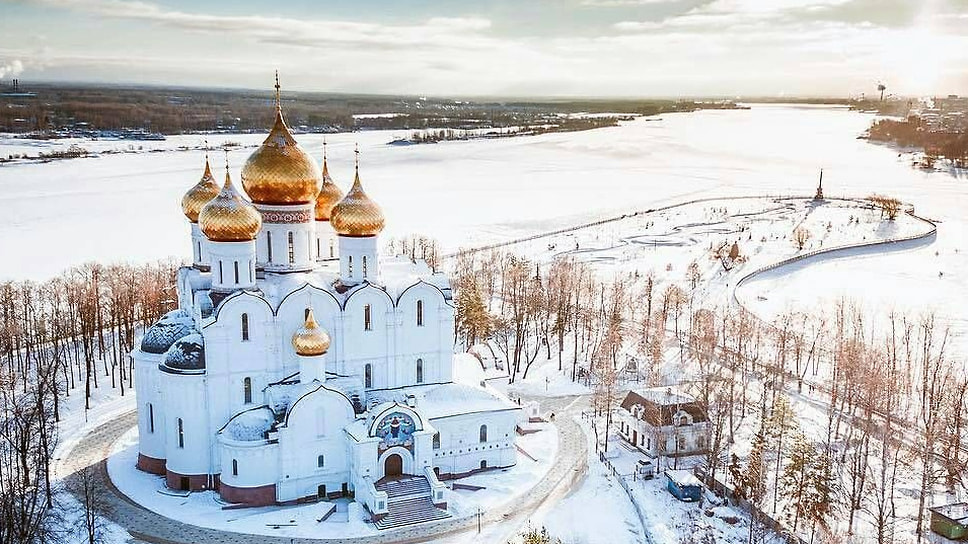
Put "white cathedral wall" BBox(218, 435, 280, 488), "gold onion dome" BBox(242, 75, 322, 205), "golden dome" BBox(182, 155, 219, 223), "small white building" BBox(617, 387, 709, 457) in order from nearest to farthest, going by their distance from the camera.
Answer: "white cathedral wall" BBox(218, 435, 280, 488) < "gold onion dome" BBox(242, 75, 322, 205) < "small white building" BBox(617, 387, 709, 457) < "golden dome" BBox(182, 155, 219, 223)

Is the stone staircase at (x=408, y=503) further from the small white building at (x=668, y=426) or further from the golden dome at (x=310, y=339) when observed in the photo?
the small white building at (x=668, y=426)

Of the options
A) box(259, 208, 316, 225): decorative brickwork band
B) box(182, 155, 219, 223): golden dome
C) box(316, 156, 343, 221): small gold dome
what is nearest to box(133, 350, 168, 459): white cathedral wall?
box(259, 208, 316, 225): decorative brickwork band

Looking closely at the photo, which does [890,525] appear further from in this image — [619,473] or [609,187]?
[609,187]

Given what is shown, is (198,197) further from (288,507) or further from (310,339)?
(288,507)

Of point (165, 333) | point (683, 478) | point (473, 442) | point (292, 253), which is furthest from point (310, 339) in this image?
point (683, 478)

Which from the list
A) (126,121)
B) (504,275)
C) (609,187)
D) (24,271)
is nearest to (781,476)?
(504,275)

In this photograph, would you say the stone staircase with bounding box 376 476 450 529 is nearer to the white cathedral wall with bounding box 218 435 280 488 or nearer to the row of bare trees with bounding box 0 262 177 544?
the white cathedral wall with bounding box 218 435 280 488
